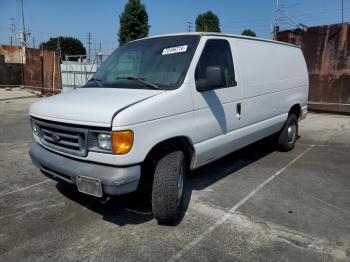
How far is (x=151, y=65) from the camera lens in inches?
180

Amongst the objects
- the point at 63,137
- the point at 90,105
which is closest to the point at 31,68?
the point at 63,137

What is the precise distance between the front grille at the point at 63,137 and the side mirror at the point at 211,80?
4.74 feet

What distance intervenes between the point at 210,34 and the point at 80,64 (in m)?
13.8

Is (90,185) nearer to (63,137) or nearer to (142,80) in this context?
(63,137)

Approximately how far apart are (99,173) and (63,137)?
0.69 meters

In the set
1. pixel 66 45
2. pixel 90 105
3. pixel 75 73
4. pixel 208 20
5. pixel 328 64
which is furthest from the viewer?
pixel 66 45

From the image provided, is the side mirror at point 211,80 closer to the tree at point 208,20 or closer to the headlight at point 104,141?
the headlight at point 104,141

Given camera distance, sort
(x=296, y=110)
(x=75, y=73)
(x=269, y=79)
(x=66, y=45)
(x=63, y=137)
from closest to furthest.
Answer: (x=63, y=137) → (x=269, y=79) → (x=296, y=110) → (x=75, y=73) → (x=66, y=45)

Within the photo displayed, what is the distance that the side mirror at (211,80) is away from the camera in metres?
4.27

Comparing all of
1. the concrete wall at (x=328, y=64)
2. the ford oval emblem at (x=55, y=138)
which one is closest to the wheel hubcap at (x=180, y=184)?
the ford oval emblem at (x=55, y=138)

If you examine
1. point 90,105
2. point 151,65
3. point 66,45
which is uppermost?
point 66,45

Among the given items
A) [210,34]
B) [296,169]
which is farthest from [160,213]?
[296,169]

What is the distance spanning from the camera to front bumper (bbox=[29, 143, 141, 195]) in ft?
11.7

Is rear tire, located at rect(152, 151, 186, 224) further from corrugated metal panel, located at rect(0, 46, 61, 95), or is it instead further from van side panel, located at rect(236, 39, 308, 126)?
corrugated metal panel, located at rect(0, 46, 61, 95)
